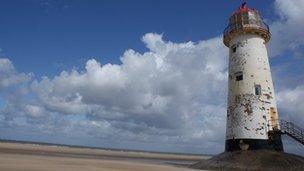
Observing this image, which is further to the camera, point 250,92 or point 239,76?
point 239,76

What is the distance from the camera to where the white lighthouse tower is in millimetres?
24953

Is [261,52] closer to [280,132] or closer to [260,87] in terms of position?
[260,87]

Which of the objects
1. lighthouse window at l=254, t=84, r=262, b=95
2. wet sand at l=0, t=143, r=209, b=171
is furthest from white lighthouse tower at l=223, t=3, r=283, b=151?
wet sand at l=0, t=143, r=209, b=171

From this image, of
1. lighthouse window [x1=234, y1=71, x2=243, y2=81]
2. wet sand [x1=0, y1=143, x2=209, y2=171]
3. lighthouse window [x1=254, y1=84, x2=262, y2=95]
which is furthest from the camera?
lighthouse window [x1=234, y1=71, x2=243, y2=81]

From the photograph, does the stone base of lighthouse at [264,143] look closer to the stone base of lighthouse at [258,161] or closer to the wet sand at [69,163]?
the stone base of lighthouse at [258,161]

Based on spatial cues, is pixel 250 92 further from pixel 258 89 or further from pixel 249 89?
pixel 258 89

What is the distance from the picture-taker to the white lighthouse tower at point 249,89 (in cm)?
2495

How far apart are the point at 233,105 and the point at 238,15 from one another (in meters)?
6.92

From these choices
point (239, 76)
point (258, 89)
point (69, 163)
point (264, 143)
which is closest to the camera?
point (69, 163)

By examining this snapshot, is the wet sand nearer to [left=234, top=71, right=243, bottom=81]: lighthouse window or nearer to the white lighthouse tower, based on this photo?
the white lighthouse tower

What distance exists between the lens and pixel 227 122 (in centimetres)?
2683

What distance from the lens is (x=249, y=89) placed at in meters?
25.8

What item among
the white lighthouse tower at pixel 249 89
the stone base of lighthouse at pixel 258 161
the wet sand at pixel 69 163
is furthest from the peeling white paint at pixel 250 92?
the wet sand at pixel 69 163

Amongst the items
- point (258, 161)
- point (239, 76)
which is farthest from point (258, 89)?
point (258, 161)
